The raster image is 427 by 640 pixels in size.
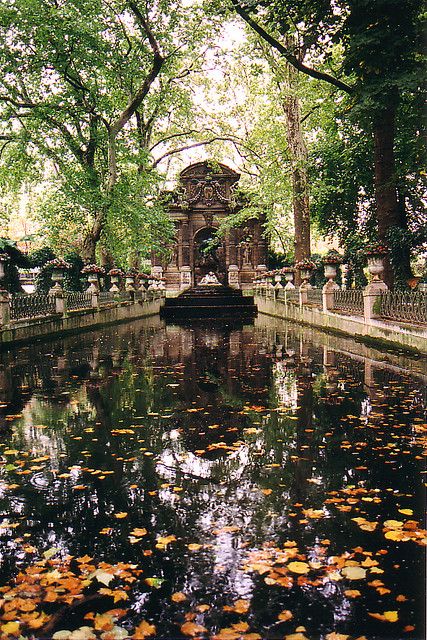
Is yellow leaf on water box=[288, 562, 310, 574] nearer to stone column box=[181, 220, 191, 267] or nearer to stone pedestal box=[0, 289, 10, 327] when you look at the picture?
stone pedestal box=[0, 289, 10, 327]

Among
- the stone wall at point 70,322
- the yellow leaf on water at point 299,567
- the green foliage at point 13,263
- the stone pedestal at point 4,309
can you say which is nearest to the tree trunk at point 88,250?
the stone wall at point 70,322

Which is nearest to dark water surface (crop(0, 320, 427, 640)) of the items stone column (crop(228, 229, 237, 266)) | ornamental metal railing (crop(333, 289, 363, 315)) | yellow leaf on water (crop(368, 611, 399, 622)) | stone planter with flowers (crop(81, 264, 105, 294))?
yellow leaf on water (crop(368, 611, 399, 622))

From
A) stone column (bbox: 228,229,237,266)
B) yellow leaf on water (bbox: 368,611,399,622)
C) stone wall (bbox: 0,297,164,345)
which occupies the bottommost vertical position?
yellow leaf on water (bbox: 368,611,399,622)

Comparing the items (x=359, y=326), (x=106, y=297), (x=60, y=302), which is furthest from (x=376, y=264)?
(x=106, y=297)

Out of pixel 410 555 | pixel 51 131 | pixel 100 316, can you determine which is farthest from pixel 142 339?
pixel 410 555

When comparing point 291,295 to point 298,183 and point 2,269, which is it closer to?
point 298,183

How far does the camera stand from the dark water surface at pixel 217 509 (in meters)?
2.75

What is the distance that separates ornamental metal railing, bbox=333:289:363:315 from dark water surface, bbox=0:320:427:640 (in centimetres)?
788

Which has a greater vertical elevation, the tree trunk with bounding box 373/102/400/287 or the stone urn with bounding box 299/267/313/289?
the tree trunk with bounding box 373/102/400/287

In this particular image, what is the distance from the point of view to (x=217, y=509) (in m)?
3.99

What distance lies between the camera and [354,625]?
2605 millimetres

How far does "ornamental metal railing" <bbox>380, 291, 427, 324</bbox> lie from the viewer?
39.4 feet

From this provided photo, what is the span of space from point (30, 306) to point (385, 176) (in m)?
11.3

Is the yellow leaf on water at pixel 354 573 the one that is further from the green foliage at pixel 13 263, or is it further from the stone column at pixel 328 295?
the green foliage at pixel 13 263
